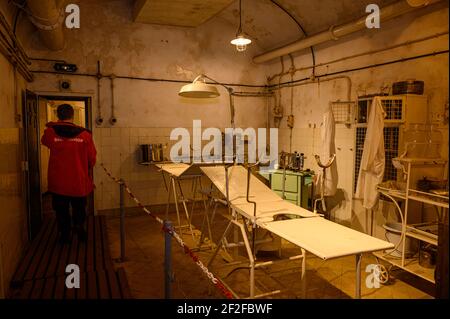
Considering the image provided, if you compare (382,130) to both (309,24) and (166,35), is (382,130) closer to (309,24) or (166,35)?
(309,24)

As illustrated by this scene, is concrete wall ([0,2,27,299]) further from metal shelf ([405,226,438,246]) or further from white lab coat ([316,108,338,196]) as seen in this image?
white lab coat ([316,108,338,196])

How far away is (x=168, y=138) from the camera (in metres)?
6.31

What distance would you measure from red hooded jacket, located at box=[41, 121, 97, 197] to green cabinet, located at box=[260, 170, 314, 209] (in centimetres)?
316

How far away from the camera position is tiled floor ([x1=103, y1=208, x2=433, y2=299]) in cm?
335

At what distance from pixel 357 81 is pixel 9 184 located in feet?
14.5

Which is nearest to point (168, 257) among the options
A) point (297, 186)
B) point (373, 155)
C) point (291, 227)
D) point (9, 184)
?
point (291, 227)

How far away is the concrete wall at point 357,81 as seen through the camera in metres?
3.85

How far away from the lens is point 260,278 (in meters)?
3.67

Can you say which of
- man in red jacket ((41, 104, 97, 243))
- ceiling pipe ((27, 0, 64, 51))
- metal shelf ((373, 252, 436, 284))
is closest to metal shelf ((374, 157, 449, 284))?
metal shelf ((373, 252, 436, 284))

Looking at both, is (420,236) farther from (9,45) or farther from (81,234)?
(9,45)

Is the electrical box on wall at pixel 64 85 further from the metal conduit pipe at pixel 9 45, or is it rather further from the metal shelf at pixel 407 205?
the metal shelf at pixel 407 205

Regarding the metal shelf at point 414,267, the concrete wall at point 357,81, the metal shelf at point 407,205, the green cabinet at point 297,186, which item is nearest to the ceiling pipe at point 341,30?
the concrete wall at point 357,81

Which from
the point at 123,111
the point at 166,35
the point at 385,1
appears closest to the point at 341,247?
the point at 385,1
